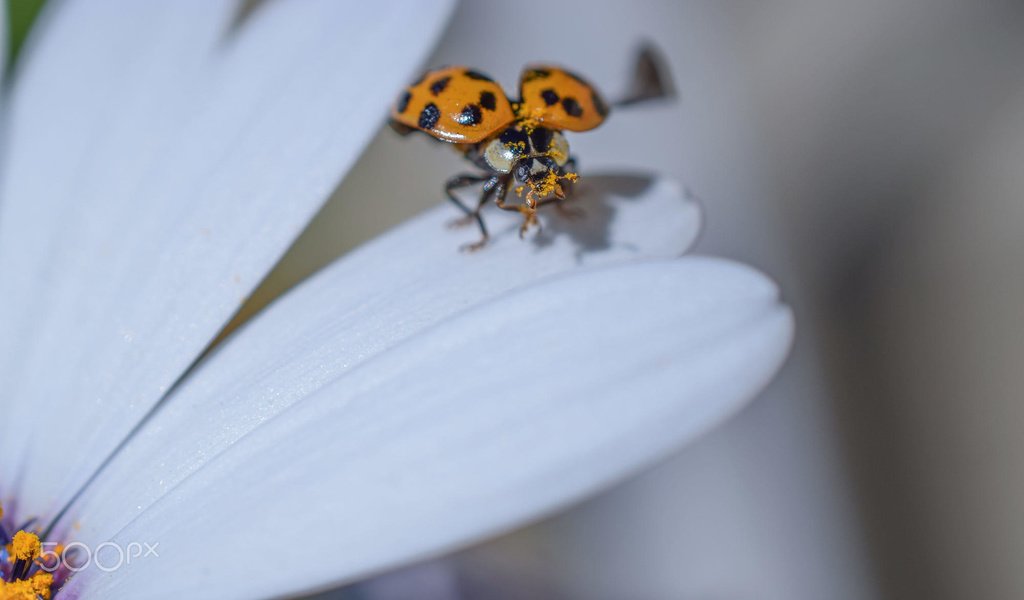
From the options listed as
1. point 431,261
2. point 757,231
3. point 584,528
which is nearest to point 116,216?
point 431,261

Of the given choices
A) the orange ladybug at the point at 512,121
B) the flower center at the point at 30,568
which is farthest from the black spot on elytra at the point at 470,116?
the flower center at the point at 30,568

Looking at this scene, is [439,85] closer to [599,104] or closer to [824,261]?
[599,104]

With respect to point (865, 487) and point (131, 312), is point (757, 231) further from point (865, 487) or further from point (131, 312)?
point (131, 312)

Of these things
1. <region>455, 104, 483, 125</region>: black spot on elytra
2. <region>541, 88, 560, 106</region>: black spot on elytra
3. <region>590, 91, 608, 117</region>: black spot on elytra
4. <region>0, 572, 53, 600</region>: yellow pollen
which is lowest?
<region>0, 572, 53, 600</region>: yellow pollen

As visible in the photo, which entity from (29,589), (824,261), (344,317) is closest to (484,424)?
(344,317)

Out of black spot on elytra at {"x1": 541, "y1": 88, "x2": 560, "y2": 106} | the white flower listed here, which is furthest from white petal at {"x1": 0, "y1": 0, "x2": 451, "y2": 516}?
black spot on elytra at {"x1": 541, "y1": 88, "x2": 560, "y2": 106}

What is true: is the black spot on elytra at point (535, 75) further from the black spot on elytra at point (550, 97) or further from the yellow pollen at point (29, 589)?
the yellow pollen at point (29, 589)

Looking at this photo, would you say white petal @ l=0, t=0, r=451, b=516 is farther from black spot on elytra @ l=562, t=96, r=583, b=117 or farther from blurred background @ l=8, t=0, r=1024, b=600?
blurred background @ l=8, t=0, r=1024, b=600
